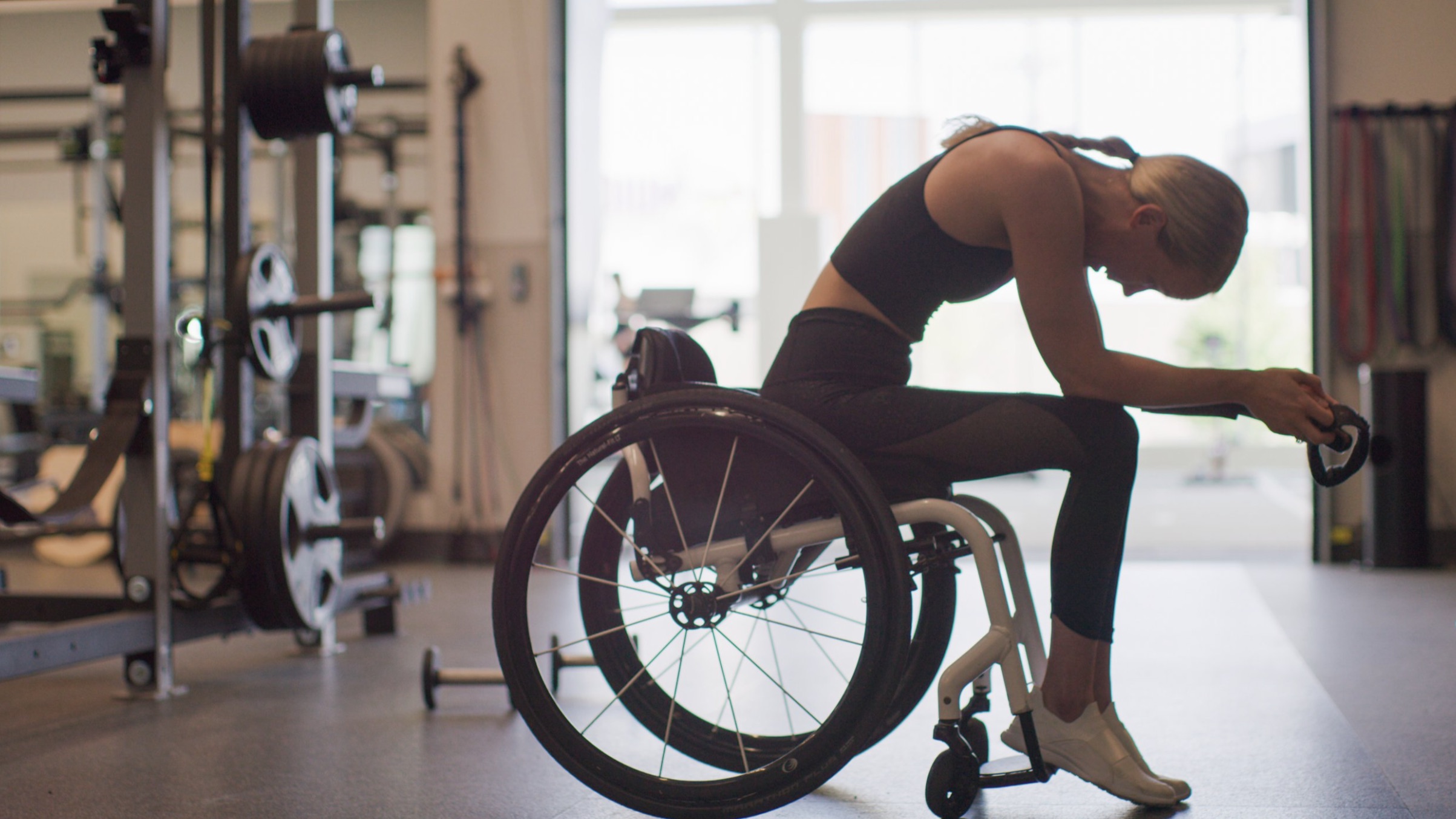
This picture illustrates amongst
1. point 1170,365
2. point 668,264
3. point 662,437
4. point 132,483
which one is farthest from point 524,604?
point 668,264

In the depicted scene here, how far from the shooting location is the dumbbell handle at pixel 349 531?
250 centimetres

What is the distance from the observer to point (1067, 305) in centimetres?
133

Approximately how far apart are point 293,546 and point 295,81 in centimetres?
99

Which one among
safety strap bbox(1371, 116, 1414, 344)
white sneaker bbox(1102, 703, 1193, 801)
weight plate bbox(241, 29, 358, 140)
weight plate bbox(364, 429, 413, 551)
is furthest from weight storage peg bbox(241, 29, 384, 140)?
safety strap bbox(1371, 116, 1414, 344)

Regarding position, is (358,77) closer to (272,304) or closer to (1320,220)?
(272,304)

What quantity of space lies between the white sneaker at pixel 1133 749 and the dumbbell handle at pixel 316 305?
66.5 inches

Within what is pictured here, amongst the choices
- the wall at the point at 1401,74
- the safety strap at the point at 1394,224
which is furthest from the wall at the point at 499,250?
the safety strap at the point at 1394,224

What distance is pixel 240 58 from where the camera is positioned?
251 centimetres

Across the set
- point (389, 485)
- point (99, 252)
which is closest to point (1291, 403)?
point (389, 485)

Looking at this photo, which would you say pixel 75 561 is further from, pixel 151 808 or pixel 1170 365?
pixel 1170 365

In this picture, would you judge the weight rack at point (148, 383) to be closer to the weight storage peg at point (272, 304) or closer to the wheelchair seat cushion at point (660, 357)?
the weight storage peg at point (272, 304)

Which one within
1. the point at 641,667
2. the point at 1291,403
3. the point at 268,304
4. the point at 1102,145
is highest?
the point at 1102,145

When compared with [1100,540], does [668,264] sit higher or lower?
higher

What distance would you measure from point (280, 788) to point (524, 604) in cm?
55
